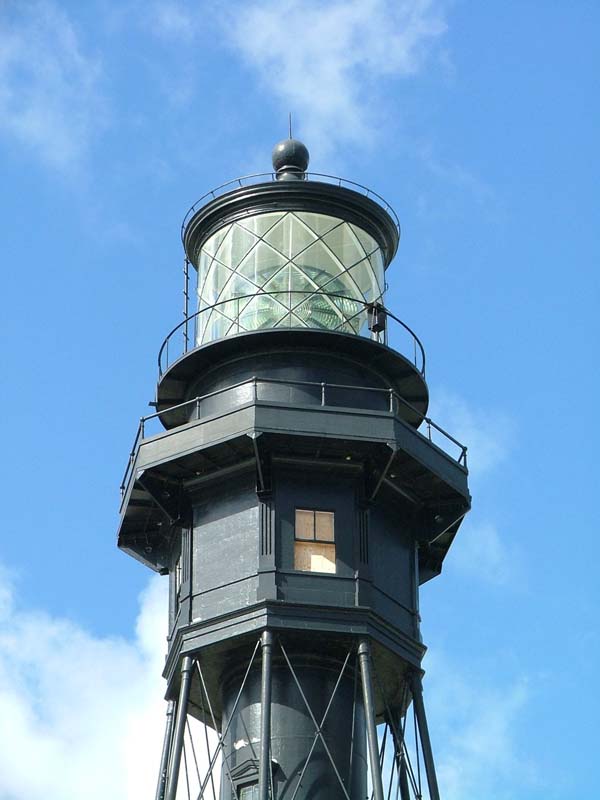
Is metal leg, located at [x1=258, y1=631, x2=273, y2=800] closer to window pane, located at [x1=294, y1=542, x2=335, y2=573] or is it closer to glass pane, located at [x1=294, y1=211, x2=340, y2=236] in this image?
window pane, located at [x1=294, y1=542, x2=335, y2=573]

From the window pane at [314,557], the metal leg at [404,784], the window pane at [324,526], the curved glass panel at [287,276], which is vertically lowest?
the metal leg at [404,784]

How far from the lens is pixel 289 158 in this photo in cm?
4719

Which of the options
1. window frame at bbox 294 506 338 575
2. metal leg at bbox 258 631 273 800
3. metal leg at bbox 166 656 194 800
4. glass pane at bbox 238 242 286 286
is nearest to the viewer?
metal leg at bbox 258 631 273 800

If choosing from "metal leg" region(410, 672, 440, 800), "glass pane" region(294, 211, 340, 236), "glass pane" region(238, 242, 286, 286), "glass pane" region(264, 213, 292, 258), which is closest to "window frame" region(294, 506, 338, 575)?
"metal leg" region(410, 672, 440, 800)

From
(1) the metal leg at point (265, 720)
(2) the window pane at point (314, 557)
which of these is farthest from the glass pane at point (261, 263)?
(1) the metal leg at point (265, 720)

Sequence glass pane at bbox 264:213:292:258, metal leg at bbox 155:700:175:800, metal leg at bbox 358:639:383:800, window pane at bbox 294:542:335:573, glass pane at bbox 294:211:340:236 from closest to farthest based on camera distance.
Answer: metal leg at bbox 358:639:383:800 → metal leg at bbox 155:700:175:800 → window pane at bbox 294:542:335:573 → glass pane at bbox 264:213:292:258 → glass pane at bbox 294:211:340:236

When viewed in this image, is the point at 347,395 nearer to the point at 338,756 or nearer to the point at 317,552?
the point at 317,552

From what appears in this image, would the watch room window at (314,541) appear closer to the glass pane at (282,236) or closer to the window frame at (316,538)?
the window frame at (316,538)

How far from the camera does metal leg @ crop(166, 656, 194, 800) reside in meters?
39.8

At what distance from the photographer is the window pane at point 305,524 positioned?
4159 cm

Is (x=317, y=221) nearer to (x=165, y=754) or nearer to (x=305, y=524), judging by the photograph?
(x=305, y=524)

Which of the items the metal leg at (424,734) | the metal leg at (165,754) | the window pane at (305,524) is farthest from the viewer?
the window pane at (305,524)

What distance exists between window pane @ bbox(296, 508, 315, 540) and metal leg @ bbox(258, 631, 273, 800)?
275 cm

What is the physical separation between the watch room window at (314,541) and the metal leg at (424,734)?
3.24 metres
